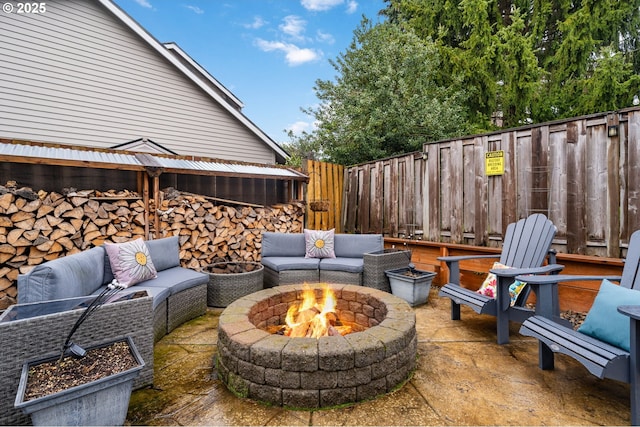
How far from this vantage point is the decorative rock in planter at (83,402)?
1.34 meters

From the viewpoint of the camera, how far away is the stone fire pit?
179 centimetres

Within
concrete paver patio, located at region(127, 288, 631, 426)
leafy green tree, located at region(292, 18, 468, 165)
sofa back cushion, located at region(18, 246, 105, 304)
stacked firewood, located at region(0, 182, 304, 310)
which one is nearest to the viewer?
concrete paver patio, located at region(127, 288, 631, 426)

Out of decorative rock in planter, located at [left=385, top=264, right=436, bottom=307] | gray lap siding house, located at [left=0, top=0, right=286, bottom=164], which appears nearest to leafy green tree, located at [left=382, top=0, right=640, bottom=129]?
decorative rock in planter, located at [left=385, top=264, right=436, bottom=307]

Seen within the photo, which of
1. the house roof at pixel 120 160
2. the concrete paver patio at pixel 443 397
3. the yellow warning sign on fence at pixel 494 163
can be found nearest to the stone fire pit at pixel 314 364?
the concrete paver patio at pixel 443 397

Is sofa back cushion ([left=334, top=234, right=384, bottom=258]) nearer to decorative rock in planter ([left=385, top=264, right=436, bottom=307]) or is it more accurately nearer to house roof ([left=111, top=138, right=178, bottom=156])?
decorative rock in planter ([left=385, top=264, right=436, bottom=307])

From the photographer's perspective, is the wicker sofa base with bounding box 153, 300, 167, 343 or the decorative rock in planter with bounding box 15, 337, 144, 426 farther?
the wicker sofa base with bounding box 153, 300, 167, 343

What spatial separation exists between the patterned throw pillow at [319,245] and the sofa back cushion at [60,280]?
2.56m

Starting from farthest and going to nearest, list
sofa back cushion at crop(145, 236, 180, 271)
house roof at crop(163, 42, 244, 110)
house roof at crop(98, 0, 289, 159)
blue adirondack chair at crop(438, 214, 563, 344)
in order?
house roof at crop(163, 42, 244, 110), house roof at crop(98, 0, 289, 159), sofa back cushion at crop(145, 236, 180, 271), blue adirondack chair at crop(438, 214, 563, 344)

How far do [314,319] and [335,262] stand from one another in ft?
5.14

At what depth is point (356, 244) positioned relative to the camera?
14.9ft

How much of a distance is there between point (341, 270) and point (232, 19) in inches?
409

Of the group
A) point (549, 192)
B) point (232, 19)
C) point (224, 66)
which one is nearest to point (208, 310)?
point (549, 192)

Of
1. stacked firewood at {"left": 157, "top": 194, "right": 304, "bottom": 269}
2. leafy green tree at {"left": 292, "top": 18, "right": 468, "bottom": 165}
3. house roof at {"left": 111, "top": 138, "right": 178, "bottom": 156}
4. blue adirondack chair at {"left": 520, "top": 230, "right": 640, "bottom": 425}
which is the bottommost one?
blue adirondack chair at {"left": 520, "top": 230, "right": 640, "bottom": 425}

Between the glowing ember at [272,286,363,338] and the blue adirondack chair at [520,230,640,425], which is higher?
the blue adirondack chair at [520,230,640,425]
